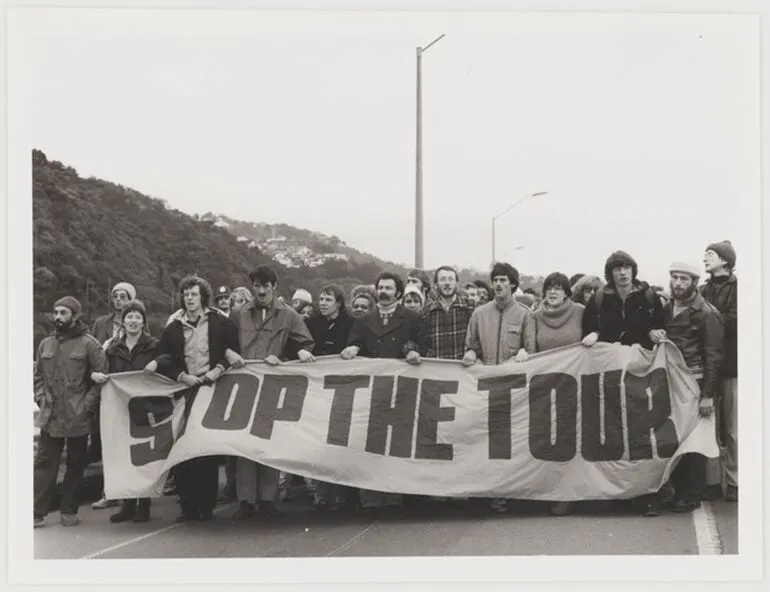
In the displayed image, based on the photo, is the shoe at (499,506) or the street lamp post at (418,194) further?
the street lamp post at (418,194)

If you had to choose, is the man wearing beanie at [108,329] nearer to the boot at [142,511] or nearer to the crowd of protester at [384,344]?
the crowd of protester at [384,344]

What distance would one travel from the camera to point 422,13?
7.59 m

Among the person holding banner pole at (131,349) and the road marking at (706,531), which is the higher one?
the person holding banner pole at (131,349)

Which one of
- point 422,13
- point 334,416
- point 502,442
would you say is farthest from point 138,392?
point 422,13

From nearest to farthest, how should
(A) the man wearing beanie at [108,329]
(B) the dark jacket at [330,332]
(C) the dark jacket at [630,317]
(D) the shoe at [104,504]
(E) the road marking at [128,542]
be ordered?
(E) the road marking at [128,542], (C) the dark jacket at [630,317], (A) the man wearing beanie at [108,329], (D) the shoe at [104,504], (B) the dark jacket at [330,332]

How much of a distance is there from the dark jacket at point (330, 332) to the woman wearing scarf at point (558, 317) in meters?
1.64

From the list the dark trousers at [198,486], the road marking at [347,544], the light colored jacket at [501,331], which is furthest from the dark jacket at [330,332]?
the road marking at [347,544]

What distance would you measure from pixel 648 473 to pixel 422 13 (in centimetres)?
388

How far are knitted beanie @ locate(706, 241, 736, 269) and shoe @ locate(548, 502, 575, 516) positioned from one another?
231 centimetres

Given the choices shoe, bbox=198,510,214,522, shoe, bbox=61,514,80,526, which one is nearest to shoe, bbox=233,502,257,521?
shoe, bbox=198,510,214,522

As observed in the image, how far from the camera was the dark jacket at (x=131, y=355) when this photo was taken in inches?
313

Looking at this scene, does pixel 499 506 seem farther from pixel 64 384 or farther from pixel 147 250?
pixel 147 250

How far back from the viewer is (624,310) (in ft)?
25.2

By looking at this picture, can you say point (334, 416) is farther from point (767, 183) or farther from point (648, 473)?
point (767, 183)
